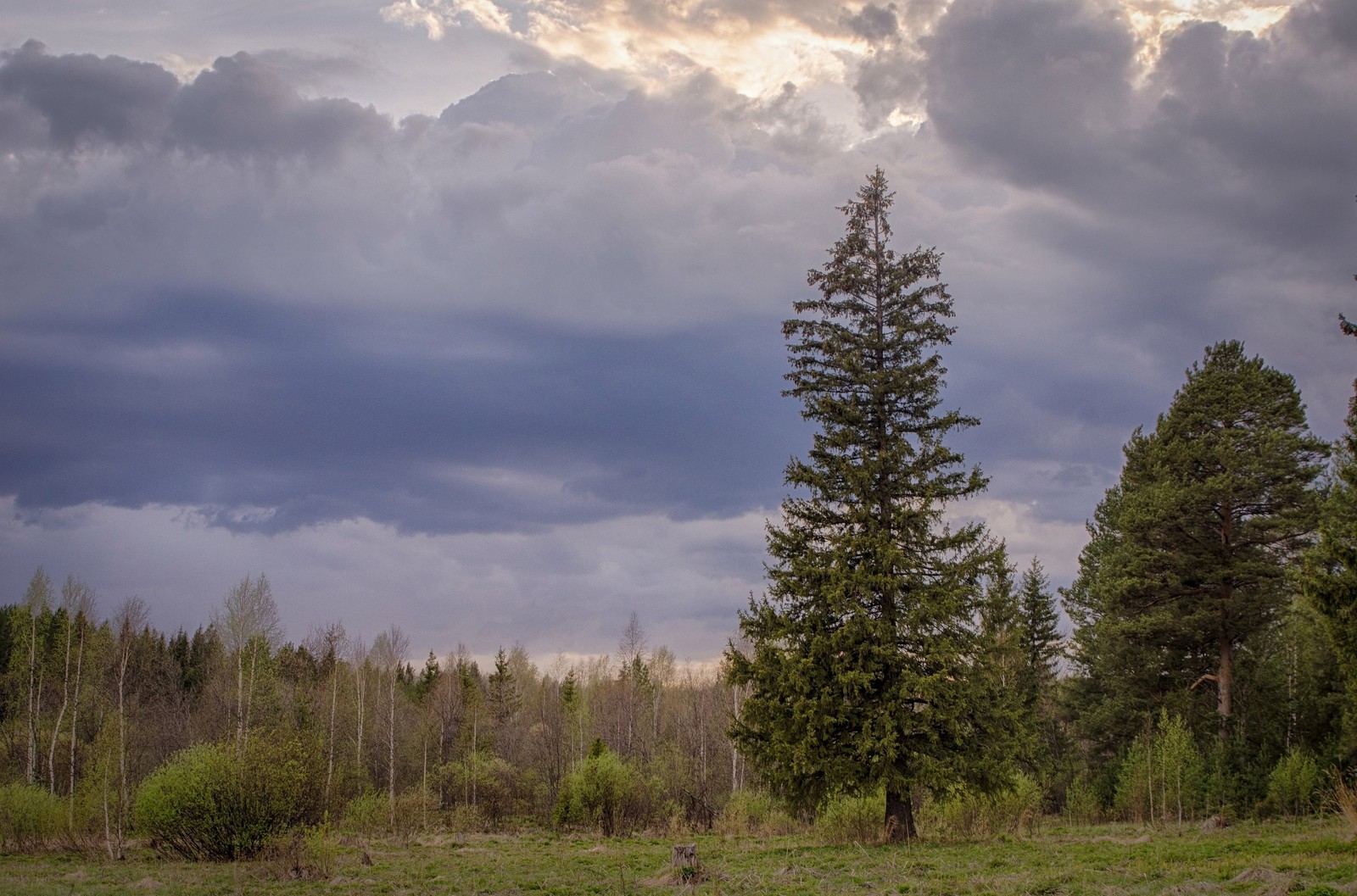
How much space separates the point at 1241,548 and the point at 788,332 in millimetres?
18793

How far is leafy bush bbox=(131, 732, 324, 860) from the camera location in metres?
23.9

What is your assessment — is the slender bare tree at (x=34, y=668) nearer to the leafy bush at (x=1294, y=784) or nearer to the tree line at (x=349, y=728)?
the tree line at (x=349, y=728)

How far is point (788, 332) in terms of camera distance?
25.8 meters

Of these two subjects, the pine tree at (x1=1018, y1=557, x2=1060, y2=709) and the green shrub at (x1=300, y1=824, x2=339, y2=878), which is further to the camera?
the pine tree at (x1=1018, y1=557, x2=1060, y2=709)

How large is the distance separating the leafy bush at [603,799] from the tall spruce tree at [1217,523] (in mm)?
19539

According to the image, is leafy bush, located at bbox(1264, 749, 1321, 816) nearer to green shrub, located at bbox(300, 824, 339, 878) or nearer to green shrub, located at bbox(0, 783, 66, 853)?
green shrub, located at bbox(300, 824, 339, 878)

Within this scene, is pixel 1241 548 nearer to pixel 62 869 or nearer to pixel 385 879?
pixel 385 879

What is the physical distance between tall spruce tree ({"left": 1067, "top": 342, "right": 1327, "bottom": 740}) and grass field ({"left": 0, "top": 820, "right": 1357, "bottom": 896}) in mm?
8436

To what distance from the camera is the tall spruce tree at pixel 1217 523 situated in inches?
1216

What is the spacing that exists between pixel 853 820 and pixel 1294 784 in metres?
14.6

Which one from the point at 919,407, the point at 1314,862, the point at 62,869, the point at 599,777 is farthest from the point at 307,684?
the point at 1314,862

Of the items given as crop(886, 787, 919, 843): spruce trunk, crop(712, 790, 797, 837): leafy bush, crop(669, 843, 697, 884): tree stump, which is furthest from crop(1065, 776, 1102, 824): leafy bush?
crop(669, 843, 697, 884): tree stump

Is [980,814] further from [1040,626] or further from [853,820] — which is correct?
[1040,626]

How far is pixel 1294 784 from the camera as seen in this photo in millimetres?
28141
